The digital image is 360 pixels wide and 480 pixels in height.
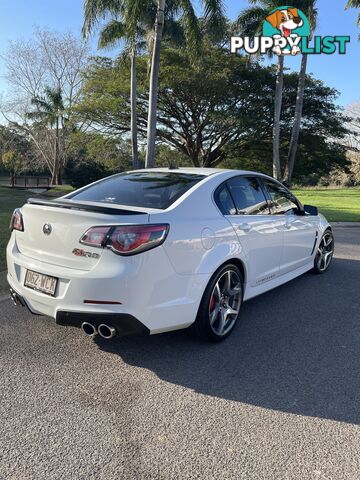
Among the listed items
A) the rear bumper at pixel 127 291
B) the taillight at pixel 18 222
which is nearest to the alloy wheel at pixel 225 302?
the rear bumper at pixel 127 291

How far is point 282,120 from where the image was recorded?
109ft

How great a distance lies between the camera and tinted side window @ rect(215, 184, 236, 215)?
3865 mm

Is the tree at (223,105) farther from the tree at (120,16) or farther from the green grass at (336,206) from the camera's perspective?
the tree at (120,16)

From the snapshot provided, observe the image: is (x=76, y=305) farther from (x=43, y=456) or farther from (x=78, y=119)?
(x=78, y=119)

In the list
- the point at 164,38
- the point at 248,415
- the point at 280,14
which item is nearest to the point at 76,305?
the point at 248,415

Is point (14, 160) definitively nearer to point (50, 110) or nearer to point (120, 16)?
point (50, 110)

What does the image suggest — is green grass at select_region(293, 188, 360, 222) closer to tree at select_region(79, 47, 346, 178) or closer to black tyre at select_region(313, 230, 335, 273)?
tree at select_region(79, 47, 346, 178)

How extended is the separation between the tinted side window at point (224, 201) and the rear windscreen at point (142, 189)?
0.80 ft

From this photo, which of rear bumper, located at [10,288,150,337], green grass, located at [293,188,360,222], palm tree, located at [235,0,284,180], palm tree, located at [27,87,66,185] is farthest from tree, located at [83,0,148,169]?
rear bumper, located at [10,288,150,337]

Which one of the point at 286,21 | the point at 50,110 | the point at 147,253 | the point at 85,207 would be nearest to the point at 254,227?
the point at 147,253

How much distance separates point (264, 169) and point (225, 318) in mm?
35334

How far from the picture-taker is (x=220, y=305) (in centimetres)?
382

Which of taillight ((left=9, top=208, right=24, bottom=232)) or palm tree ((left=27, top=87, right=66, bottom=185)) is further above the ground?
palm tree ((left=27, top=87, right=66, bottom=185))

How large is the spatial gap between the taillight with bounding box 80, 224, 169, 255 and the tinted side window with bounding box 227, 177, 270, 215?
1330mm
